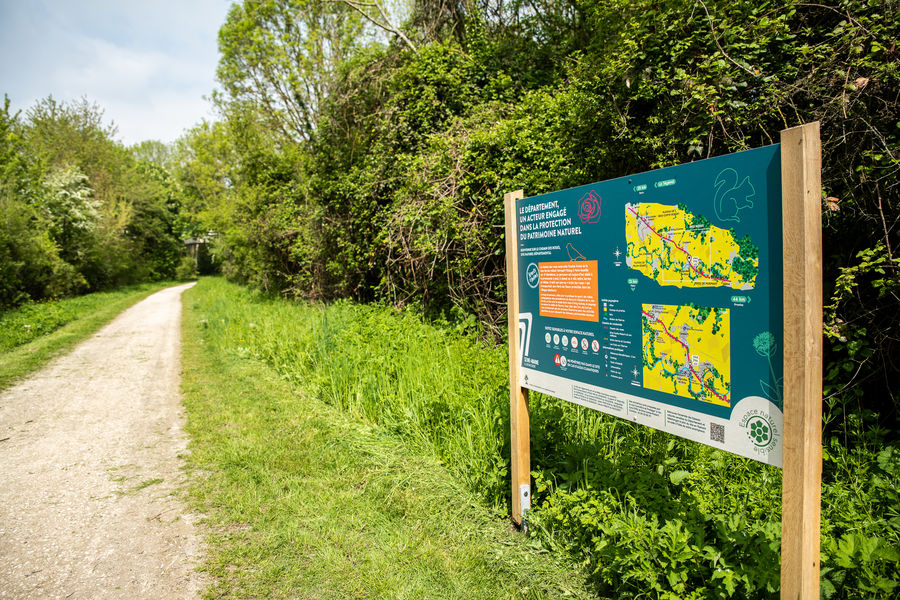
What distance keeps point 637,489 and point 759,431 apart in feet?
3.82

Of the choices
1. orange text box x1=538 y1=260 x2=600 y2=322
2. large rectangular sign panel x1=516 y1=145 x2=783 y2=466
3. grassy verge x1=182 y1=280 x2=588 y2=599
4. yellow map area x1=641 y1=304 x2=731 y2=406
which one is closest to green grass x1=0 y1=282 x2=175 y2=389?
grassy verge x1=182 y1=280 x2=588 y2=599

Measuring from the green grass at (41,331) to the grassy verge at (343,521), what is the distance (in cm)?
593

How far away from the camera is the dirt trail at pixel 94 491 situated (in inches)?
124

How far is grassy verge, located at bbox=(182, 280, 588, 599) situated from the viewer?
2945 millimetres

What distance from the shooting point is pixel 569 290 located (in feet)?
10.0

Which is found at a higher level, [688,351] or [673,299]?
[673,299]

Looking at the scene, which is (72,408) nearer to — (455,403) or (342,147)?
(455,403)

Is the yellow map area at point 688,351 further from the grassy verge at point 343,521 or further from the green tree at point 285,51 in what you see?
the green tree at point 285,51

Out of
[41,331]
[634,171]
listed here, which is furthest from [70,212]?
[634,171]

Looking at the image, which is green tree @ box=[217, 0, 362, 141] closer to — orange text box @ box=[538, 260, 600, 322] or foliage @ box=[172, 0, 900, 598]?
foliage @ box=[172, 0, 900, 598]

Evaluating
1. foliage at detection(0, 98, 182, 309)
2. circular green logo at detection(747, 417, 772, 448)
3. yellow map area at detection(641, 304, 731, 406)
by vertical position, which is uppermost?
foliage at detection(0, 98, 182, 309)

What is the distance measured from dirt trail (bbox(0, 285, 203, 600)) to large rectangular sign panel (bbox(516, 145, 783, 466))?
2.87 metres

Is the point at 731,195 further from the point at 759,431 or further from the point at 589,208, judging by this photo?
the point at 759,431

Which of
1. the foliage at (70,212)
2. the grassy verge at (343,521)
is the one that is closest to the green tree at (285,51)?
the foliage at (70,212)
